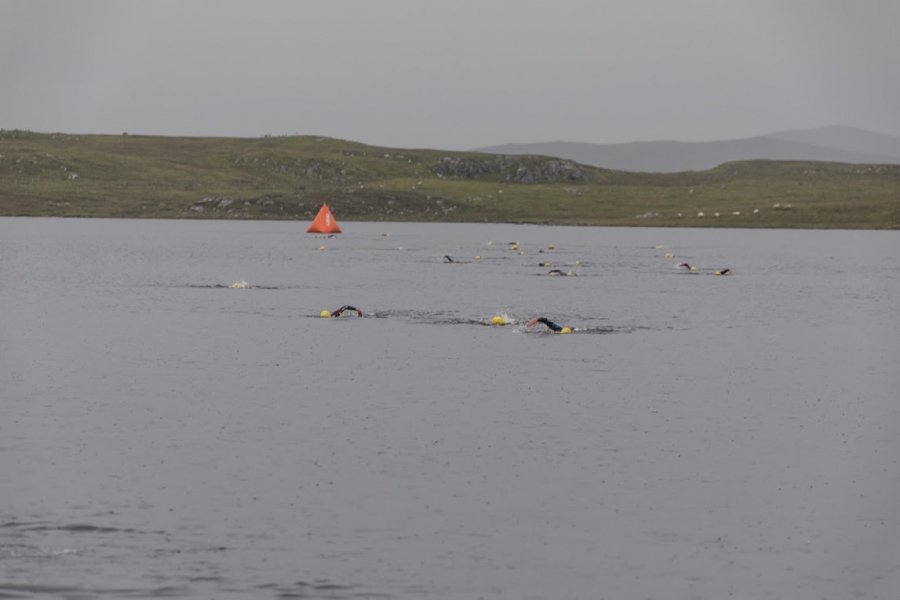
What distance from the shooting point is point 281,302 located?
210 feet

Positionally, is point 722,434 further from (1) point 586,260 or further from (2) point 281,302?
(1) point 586,260

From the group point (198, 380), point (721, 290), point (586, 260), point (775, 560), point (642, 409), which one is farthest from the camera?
point (586, 260)

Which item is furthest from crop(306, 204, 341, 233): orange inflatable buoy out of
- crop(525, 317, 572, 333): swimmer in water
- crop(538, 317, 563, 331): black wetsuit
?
crop(538, 317, 563, 331): black wetsuit

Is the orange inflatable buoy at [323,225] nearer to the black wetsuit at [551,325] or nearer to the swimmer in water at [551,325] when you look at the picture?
the swimmer in water at [551,325]

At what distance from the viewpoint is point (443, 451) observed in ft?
89.5

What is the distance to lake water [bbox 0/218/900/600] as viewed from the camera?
64.0 feet

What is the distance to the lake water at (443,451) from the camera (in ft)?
64.0

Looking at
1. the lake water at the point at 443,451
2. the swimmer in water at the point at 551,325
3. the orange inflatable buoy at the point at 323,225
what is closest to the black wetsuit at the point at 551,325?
the swimmer in water at the point at 551,325

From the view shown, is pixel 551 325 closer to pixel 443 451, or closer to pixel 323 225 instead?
pixel 443 451

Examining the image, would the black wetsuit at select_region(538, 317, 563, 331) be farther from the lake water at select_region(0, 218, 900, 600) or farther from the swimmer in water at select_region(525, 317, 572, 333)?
the lake water at select_region(0, 218, 900, 600)

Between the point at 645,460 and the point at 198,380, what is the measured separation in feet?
48.8

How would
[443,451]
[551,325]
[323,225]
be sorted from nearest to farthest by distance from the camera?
[443,451]
[551,325]
[323,225]

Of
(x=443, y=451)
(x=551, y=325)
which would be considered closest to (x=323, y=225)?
(x=551, y=325)

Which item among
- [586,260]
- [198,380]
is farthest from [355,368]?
[586,260]
